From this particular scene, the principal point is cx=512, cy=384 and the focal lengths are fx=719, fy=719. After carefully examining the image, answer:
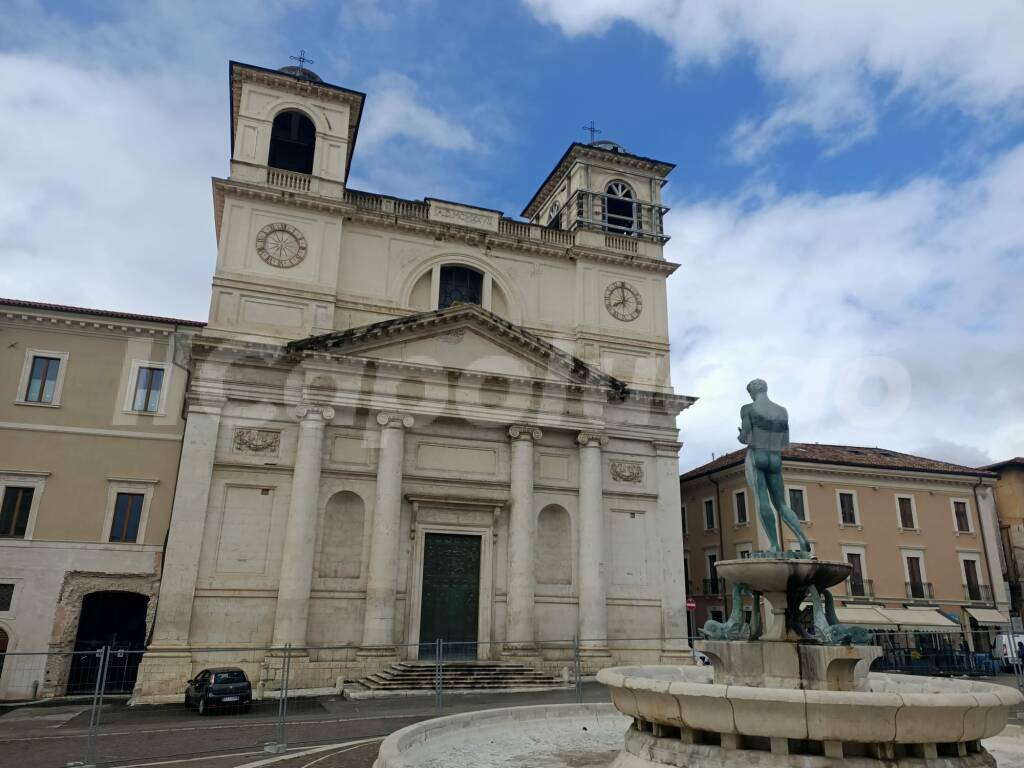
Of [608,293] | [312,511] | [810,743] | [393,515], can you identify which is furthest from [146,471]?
[810,743]

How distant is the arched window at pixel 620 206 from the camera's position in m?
29.6

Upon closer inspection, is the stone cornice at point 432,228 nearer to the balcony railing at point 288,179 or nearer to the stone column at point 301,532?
the balcony railing at point 288,179

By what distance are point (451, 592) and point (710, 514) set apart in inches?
694

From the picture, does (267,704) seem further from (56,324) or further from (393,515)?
(56,324)

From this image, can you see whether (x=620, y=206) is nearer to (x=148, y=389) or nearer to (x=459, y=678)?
(x=148, y=389)

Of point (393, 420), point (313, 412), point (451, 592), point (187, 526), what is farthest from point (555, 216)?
point (187, 526)

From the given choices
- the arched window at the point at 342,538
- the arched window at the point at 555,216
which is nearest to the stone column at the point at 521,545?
the arched window at the point at 342,538

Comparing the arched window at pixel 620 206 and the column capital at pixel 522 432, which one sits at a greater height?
the arched window at pixel 620 206

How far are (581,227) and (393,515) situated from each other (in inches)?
533

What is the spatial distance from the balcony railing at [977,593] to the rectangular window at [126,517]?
3434 centimetres

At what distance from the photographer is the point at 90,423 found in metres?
22.8

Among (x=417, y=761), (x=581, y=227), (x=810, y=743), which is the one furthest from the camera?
(x=581, y=227)

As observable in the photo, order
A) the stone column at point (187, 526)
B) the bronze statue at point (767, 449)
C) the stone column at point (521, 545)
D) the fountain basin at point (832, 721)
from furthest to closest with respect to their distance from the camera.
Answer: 1. the stone column at point (521, 545)
2. the stone column at point (187, 526)
3. the bronze statue at point (767, 449)
4. the fountain basin at point (832, 721)

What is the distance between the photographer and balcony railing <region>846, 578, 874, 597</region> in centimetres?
3133
